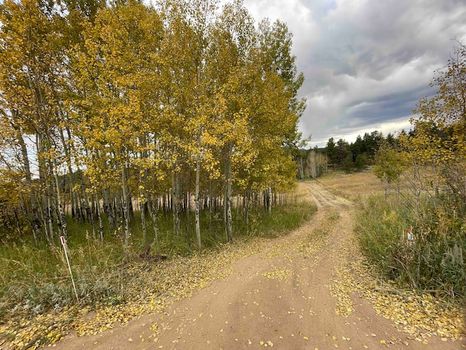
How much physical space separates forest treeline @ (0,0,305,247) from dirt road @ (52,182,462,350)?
3.79 metres

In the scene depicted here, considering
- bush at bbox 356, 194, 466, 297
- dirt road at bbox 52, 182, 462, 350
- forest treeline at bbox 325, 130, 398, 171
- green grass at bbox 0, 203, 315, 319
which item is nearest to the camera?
dirt road at bbox 52, 182, 462, 350

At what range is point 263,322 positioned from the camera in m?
4.59

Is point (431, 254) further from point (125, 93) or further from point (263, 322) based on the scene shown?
point (125, 93)

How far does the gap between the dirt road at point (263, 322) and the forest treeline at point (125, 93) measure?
3.79m

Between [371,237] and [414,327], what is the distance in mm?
4075

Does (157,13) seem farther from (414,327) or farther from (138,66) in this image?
(414,327)

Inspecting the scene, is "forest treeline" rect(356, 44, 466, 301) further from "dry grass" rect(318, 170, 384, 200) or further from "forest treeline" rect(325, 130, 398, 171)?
"forest treeline" rect(325, 130, 398, 171)

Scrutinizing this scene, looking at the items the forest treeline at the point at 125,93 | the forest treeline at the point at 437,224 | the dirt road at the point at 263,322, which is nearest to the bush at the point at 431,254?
the forest treeline at the point at 437,224

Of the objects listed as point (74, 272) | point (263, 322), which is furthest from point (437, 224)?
point (74, 272)

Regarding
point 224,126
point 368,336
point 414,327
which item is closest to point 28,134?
point 224,126

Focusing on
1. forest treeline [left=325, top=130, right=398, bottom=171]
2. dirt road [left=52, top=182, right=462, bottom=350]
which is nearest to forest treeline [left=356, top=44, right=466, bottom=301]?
dirt road [left=52, top=182, right=462, bottom=350]

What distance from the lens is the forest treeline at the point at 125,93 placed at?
7.12m

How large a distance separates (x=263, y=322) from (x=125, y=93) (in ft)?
24.2

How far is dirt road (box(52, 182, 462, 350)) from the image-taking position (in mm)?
4027
